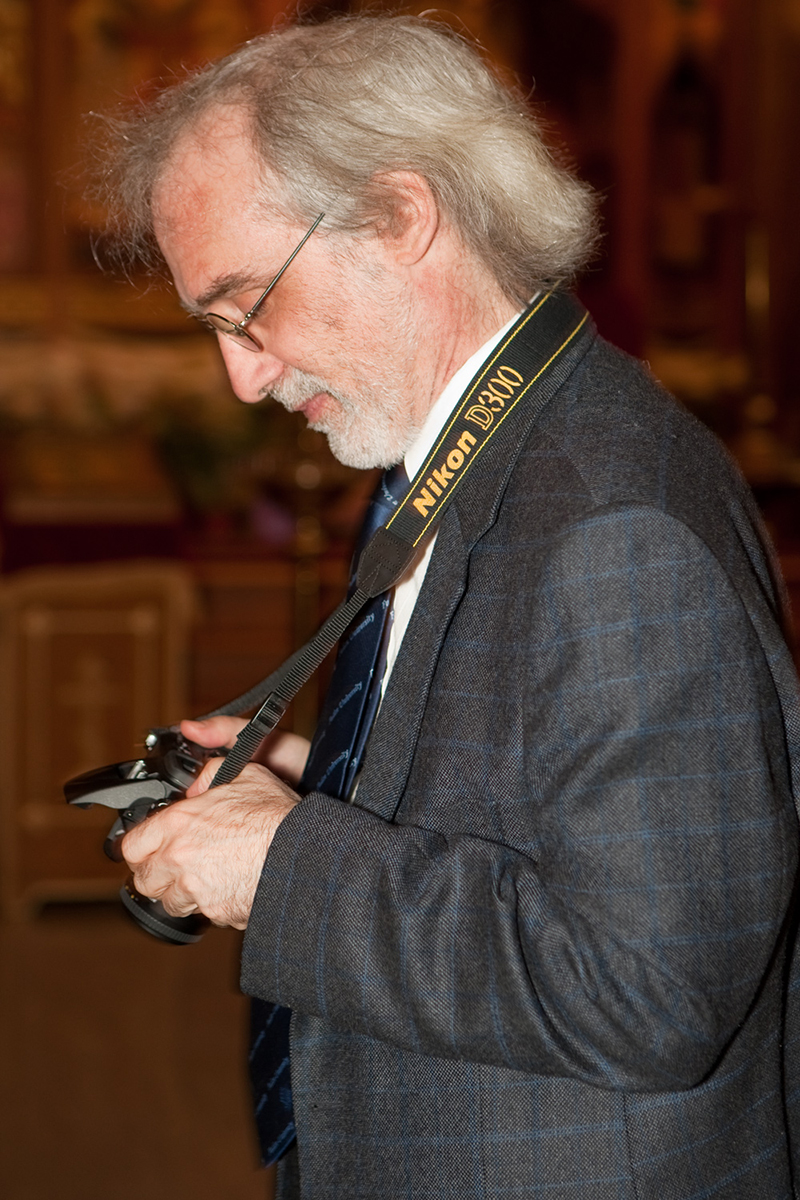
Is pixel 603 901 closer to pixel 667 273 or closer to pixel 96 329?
pixel 96 329

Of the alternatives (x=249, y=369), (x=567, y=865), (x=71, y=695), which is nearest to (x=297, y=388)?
(x=249, y=369)

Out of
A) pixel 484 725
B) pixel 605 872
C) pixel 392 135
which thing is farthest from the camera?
pixel 392 135

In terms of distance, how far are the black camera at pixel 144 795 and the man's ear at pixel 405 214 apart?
483mm

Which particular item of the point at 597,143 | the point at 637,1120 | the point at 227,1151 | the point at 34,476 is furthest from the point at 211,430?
the point at 637,1120

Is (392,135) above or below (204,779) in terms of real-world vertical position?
above

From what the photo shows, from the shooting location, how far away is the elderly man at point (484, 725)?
Answer: 868 millimetres

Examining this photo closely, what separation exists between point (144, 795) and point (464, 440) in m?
0.42

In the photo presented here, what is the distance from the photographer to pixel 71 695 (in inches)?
141

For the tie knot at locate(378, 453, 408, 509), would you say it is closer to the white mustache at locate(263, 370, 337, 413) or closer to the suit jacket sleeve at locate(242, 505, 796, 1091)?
the white mustache at locate(263, 370, 337, 413)

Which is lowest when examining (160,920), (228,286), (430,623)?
(160,920)

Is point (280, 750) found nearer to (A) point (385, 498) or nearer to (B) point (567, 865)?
(A) point (385, 498)

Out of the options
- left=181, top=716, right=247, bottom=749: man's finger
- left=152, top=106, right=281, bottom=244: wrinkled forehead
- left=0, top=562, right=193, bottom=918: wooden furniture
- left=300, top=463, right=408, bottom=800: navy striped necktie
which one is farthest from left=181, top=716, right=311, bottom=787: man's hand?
left=0, top=562, right=193, bottom=918: wooden furniture

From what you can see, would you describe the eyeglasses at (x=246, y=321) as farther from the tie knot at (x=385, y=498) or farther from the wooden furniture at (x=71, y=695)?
the wooden furniture at (x=71, y=695)

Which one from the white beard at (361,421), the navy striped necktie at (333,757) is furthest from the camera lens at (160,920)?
the white beard at (361,421)
